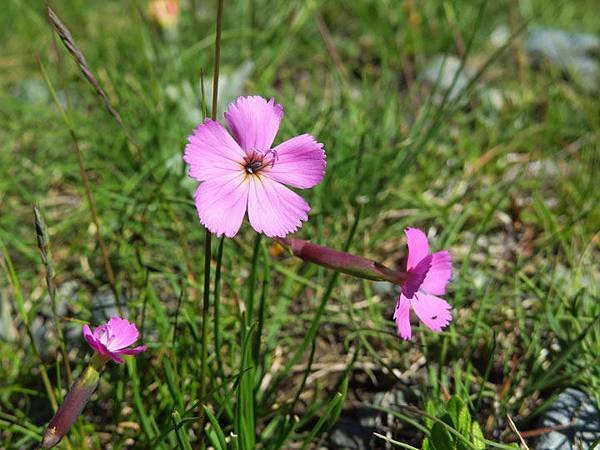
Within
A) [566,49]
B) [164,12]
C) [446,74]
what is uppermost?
[566,49]

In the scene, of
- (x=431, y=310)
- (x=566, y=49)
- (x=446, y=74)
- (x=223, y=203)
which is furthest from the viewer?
(x=566, y=49)

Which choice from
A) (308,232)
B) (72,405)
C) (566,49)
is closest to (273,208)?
(72,405)

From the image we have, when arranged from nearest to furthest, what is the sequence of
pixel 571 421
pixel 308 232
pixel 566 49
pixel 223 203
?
pixel 223 203, pixel 571 421, pixel 308 232, pixel 566 49

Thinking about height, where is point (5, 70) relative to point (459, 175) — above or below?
above

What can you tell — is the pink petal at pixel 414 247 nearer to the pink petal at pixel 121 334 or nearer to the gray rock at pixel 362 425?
the pink petal at pixel 121 334

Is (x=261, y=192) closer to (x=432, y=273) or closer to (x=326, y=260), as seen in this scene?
(x=326, y=260)

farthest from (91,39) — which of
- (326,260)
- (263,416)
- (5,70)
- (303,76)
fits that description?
(326,260)

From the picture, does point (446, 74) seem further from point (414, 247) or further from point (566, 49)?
point (414, 247)
